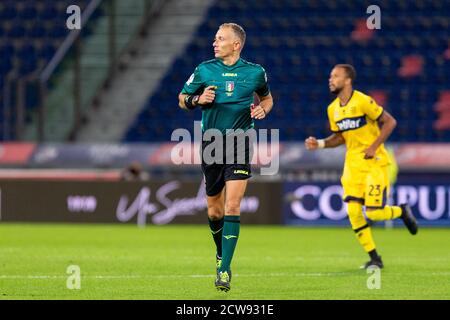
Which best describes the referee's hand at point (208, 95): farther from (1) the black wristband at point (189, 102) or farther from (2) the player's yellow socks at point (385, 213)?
(2) the player's yellow socks at point (385, 213)

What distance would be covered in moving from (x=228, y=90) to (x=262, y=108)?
33cm

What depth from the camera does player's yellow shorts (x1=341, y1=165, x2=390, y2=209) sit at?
39.7 ft

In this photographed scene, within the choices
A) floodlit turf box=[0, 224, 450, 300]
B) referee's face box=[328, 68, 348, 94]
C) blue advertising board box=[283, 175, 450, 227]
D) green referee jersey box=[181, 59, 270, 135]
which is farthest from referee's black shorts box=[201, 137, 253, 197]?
blue advertising board box=[283, 175, 450, 227]

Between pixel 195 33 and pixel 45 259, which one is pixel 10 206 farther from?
pixel 45 259

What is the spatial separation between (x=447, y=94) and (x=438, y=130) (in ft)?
3.01

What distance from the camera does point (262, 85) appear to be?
975 cm

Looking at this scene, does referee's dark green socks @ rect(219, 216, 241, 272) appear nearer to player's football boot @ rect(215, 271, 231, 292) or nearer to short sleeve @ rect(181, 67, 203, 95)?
player's football boot @ rect(215, 271, 231, 292)

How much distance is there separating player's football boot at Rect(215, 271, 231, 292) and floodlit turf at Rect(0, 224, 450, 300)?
0.25 ft

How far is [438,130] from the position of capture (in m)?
24.4

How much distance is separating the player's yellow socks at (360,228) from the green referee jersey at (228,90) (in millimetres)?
2795

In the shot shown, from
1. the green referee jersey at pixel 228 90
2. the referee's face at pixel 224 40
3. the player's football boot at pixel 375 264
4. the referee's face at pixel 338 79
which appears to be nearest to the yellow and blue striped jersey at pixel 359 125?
the referee's face at pixel 338 79

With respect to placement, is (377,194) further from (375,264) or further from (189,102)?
(189,102)

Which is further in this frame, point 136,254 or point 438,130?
point 438,130
